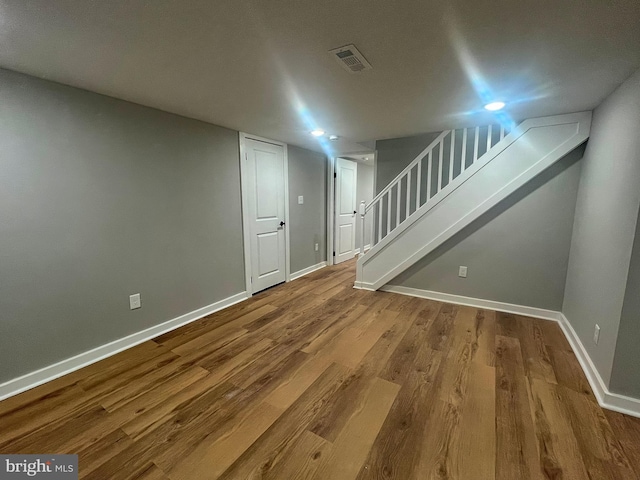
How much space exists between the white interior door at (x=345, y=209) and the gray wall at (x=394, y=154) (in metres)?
1.28

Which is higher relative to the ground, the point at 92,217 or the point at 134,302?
the point at 92,217

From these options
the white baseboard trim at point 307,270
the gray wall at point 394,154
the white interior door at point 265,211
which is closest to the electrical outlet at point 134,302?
the white interior door at point 265,211

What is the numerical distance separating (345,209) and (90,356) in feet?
13.8

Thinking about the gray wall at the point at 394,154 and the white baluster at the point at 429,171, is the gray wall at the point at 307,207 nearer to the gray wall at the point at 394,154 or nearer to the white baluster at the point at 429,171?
the gray wall at the point at 394,154

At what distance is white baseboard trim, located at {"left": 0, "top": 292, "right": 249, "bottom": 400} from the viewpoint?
182 cm

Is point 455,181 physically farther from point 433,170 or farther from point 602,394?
point 602,394

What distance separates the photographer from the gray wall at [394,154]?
11.8 ft

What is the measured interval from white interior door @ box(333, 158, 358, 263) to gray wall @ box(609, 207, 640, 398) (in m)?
3.88

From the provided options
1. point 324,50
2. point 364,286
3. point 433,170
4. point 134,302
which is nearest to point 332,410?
point 134,302

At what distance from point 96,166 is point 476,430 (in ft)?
9.98

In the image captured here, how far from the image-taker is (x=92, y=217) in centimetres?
210

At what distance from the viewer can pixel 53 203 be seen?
1.92 m

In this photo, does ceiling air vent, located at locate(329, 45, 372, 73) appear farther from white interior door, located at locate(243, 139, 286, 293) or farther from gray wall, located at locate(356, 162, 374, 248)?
gray wall, located at locate(356, 162, 374, 248)

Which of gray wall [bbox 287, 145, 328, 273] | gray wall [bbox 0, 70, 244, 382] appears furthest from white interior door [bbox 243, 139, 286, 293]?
gray wall [bbox 0, 70, 244, 382]
